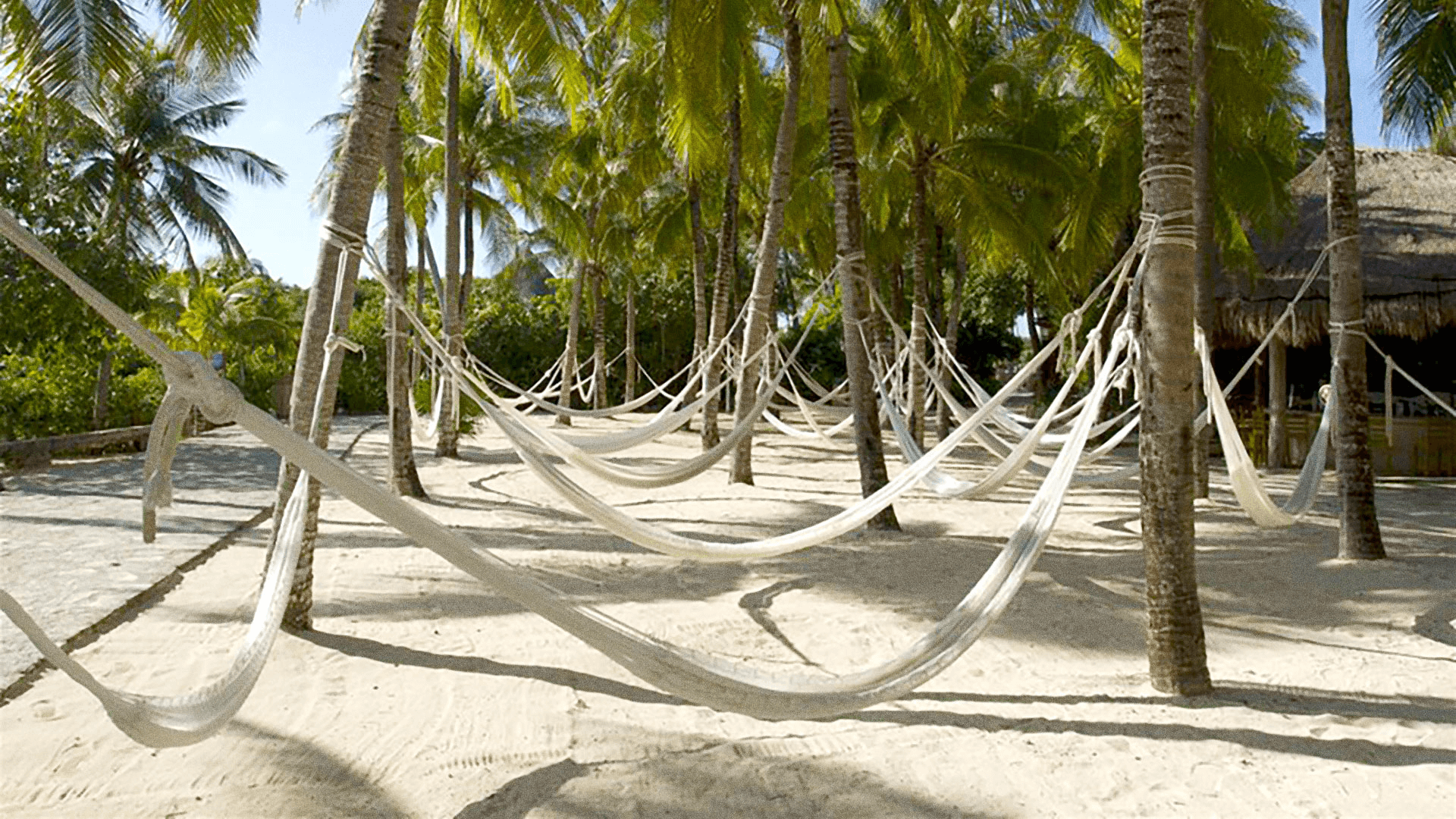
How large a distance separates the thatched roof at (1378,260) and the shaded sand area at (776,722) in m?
4.87

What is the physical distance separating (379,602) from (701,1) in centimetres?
324

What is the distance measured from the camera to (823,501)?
6215 mm

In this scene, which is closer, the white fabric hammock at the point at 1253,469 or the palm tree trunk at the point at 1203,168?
the white fabric hammock at the point at 1253,469

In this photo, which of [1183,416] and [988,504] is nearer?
[1183,416]

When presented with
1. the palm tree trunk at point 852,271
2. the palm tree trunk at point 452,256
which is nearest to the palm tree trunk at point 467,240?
the palm tree trunk at point 452,256

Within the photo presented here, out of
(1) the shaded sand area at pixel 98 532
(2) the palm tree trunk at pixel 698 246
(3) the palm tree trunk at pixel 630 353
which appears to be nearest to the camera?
(1) the shaded sand area at pixel 98 532

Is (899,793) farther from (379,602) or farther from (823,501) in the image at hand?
(823,501)

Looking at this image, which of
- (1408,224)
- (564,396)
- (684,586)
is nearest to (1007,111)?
(1408,224)

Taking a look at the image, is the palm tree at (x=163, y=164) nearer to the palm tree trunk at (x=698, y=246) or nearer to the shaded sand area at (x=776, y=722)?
the palm tree trunk at (x=698, y=246)

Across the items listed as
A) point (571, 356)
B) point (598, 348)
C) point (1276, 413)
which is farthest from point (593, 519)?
point (598, 348)

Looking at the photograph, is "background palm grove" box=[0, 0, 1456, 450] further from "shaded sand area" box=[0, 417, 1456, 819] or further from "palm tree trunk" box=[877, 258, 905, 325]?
"shaded sand area" box=[0, 417, 1456, 819]

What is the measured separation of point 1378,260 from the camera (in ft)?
29.4

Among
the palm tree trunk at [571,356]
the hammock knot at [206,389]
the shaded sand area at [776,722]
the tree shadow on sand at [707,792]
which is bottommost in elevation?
the tree shadow on sand at [707,792]

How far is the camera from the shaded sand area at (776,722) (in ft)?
6.75
